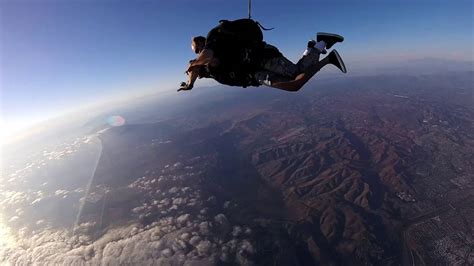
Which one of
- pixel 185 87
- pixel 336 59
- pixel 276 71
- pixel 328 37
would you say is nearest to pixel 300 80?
pixel 276 71

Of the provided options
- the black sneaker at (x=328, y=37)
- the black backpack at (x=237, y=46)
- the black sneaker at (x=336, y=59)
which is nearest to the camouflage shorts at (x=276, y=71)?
the black backpack at (x=237, y=46)

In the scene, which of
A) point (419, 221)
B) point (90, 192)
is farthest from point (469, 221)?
point (90, 192)

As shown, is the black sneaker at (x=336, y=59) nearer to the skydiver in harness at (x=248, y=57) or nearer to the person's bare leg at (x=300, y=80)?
the skydiver in harness at (x=248, y=57)

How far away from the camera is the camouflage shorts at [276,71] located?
4371 mm

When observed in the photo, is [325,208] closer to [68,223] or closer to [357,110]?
[68,223]

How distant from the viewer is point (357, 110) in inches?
7707

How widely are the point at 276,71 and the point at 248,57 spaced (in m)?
0.62

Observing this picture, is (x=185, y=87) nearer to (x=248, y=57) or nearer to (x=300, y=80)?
(x=248, y=57)

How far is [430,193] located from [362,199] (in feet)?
68.8

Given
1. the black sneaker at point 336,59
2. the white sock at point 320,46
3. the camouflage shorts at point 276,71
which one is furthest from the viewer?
the white sock at point 320,46

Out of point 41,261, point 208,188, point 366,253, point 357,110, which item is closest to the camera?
point 366,253

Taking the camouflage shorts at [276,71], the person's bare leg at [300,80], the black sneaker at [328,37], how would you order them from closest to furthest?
the person's bare leg at [300,80] < the camouflage shorts at [276,71] < the black sneaker at [328,37]

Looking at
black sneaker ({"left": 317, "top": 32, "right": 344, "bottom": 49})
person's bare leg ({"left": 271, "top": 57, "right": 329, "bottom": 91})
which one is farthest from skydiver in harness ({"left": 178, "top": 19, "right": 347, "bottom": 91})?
person's bare leg ({"left": 271, "top": 57, "right": 329, "bottom": 91})

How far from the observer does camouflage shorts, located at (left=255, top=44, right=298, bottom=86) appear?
4371 mm
